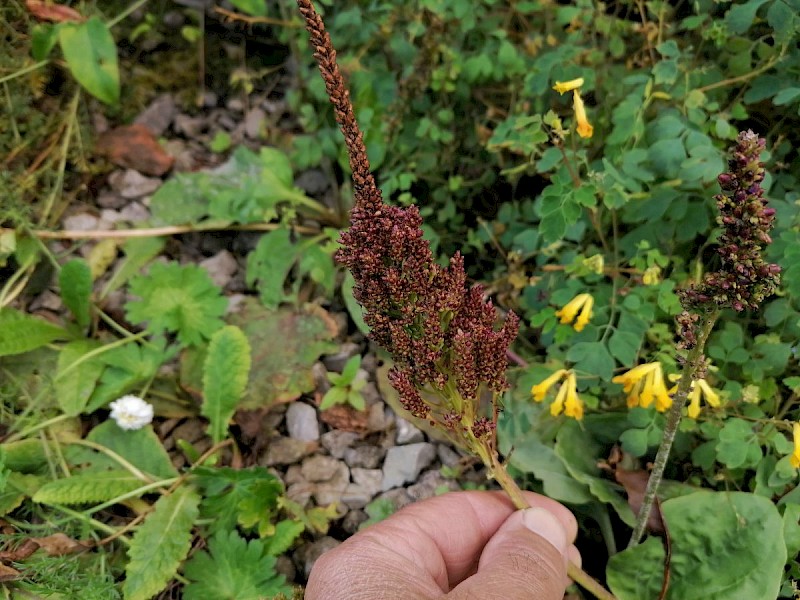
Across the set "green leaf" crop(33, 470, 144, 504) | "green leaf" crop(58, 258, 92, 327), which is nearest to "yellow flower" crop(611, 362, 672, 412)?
"green leaf" crop(33, 470, 144, 504)

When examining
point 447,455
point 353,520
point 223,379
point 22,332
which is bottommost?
point 353,520

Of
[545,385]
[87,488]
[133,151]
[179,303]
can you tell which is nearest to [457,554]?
[545,385]

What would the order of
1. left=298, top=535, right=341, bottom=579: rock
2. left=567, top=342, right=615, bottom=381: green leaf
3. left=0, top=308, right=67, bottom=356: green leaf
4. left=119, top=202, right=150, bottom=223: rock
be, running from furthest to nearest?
1. left=119, top=202, right=150, bottom=223: rock
2. left=0, top=308, right=67, bottom=356: green leaf
3. left=298, top=535, right=341, bottom=579: rock
4. left=567, top=342, right=615, bottom=381: green leaf

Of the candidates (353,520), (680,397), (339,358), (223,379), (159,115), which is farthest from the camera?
(159,115)

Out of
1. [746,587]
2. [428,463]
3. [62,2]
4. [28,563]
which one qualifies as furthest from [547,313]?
[62,2]

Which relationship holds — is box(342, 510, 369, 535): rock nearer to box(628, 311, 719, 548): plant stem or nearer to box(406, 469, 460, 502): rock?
box(406, 469, 460, 502): rock

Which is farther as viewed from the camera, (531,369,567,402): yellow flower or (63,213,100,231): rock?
(63,213,100,231): rock

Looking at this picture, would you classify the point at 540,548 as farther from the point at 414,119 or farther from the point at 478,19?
the point at 478,19

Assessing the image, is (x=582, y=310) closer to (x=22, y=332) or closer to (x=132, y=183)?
(x=22, y=332)
